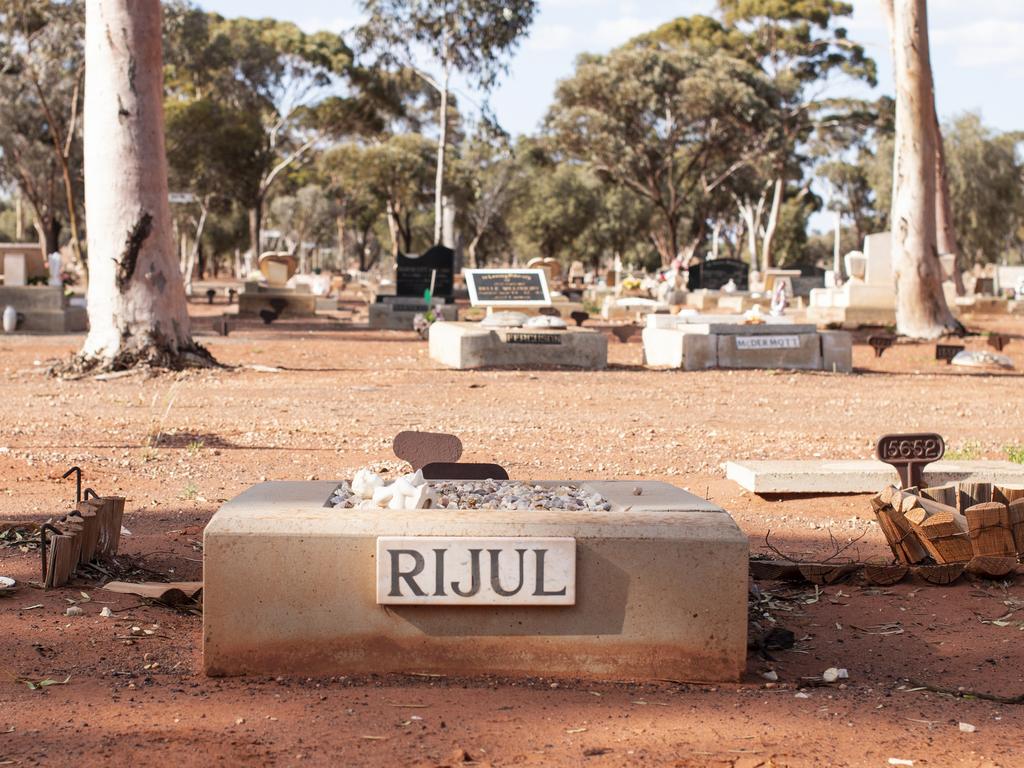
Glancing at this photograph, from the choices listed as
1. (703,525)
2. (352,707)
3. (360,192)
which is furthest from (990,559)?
(360,192)

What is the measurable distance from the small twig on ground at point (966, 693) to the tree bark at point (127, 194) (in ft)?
37.7

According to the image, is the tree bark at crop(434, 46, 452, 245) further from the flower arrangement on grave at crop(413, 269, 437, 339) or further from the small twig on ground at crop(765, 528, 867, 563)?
the small twig on ground at crop(765, 528, 867, 563)

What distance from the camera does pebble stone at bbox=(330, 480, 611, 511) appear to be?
4828mm

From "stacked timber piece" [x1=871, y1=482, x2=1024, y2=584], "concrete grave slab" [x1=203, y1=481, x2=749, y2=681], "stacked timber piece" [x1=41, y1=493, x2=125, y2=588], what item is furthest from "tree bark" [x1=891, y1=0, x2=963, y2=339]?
"concrete grave slab" [x1=203, y1=481, x2=749, y2=681]

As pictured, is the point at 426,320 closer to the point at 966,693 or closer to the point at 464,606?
the point at 464,606

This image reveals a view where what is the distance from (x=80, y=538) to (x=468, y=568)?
7.17ft

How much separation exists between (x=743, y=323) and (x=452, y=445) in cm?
1212

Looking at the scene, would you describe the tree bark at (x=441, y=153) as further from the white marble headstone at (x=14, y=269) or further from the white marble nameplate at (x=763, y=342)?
the white marble nameplate at (x=763, y=342)

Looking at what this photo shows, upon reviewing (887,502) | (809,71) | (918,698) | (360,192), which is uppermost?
(809,71)

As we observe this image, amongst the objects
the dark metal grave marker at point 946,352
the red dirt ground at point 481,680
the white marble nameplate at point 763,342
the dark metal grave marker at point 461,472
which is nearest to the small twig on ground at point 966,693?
the red dirt ground at point 481,680

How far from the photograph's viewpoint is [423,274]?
31.0 meters

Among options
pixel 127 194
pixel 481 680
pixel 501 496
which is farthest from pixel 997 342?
pixel 481 680

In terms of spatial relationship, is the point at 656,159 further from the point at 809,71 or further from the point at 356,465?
the point at 356,465

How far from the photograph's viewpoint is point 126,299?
14.8 m
